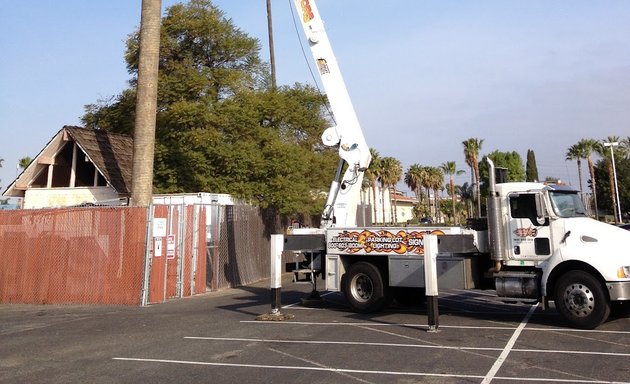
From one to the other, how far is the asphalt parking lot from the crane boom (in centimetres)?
259

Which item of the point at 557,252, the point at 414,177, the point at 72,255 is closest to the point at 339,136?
the point at 557,252

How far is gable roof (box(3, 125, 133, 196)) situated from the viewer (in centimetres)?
2342

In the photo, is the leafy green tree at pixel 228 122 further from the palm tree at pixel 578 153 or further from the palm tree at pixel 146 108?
the palm tree at pixel 578 153

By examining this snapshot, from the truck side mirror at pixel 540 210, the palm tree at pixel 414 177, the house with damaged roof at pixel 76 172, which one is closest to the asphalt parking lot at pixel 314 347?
the truck side mirror at pixel 540 210

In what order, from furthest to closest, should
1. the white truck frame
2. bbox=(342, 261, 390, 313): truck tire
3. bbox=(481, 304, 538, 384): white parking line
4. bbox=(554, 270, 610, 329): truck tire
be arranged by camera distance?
bbox=(342, 261, 390, 313): truck tire → the white truck frame → bbox=(554, 270, 610, 329): truck tire → bbox=(481, 304, 538, 384): white parking line

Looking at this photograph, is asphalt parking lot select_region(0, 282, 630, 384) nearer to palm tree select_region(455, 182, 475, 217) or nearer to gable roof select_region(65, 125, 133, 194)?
gable roof select_region(65, 125, 133, 194)

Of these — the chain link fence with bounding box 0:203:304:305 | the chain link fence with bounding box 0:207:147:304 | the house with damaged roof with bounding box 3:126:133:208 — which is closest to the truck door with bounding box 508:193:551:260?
the chain link fence with bounding box 0:203:304:305

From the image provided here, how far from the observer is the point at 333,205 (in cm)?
1399

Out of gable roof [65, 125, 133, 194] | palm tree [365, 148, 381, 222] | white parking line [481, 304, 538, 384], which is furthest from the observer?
palm tree [365, 148, 381, 222]

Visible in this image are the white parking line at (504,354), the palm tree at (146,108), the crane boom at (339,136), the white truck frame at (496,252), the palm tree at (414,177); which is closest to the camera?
the white parking line at (504,354)

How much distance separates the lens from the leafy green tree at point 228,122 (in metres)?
21.1

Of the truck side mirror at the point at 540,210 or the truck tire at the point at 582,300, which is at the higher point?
the truck side mirror at the point at 540,210

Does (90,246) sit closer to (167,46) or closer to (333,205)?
(333,205)

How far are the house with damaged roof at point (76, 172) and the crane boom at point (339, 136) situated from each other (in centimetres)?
1236
